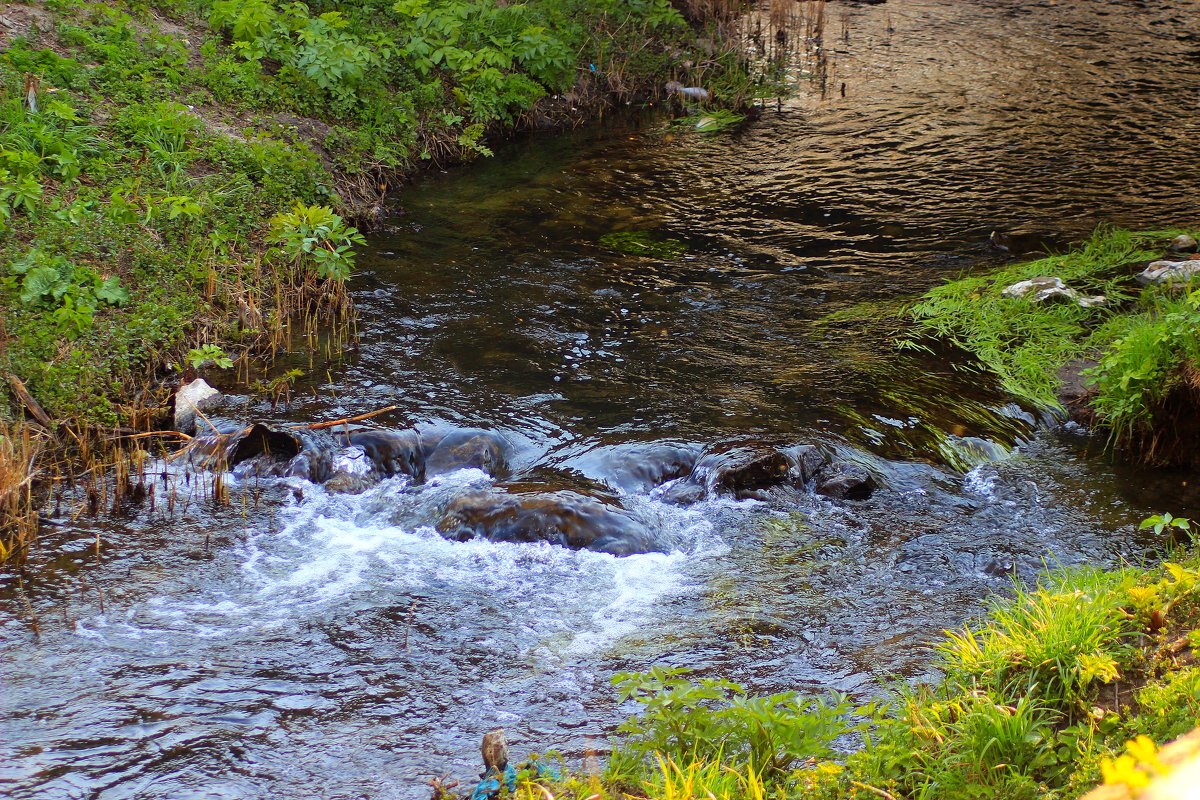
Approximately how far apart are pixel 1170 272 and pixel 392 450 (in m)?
6.16

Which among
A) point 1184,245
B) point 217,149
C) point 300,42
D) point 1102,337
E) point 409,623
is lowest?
point 409,623

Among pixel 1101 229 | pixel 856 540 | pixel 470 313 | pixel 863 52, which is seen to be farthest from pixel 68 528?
pixel 863 52

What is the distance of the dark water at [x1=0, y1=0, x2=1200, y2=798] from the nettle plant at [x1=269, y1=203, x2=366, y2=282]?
0.54 meters

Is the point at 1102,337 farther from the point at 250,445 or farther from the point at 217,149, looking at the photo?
the point at 217,149

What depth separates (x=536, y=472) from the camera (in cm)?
653

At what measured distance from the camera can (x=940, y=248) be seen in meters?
9.31

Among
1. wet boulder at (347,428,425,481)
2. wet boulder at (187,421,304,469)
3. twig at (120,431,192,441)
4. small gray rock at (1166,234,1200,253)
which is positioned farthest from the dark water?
small gray rock at (1166,234,1200,253)

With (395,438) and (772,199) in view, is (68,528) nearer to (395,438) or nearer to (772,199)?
(395,438)

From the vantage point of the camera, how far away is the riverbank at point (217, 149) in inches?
276

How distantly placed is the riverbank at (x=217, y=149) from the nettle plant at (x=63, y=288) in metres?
0.02

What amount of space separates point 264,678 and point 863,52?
568 inches

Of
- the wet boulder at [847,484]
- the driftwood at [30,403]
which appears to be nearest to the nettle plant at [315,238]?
the driftwood at [30,403]

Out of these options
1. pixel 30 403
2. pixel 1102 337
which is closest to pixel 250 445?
pixel 30 403

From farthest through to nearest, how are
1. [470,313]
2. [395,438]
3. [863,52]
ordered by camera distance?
[863,52] → [470,313] → [395,438]
